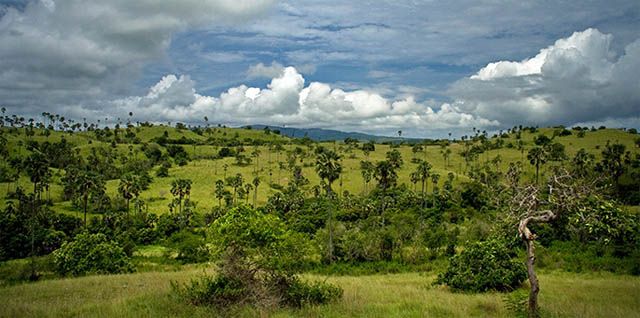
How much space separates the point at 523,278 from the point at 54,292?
3131cm

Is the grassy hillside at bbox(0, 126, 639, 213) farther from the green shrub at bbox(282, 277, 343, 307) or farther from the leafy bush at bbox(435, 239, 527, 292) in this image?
the green shrub at bbox(282, 277, 343, 307)

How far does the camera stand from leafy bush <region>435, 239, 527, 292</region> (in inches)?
1216

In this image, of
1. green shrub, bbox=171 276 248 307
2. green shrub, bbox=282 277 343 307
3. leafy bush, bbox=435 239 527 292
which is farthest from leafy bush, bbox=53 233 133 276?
leafy bush, bbox=435 239 527 292

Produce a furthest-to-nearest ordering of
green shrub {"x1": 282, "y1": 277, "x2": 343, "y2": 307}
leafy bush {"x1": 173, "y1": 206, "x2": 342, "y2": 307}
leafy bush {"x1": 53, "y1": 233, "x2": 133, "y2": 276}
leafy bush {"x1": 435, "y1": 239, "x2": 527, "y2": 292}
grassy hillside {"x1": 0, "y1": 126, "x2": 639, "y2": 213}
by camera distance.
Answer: grassy hillside {"x1": 0, "y1": 126, "x2": 639, "y2": 213} → leafy bush {"x1": 53, "y1": 233, "x2": 133, "y2": 276} → leafy bush {"x1": 435, "y1": 239, "x2": 527, "y2": 292} → green shrub {"x1": 282, "y1": 277, "x2": 343, "y2": 307} → leafy bush {"x1": 173, "y1": 206, "x2": 342, "y2": 307}

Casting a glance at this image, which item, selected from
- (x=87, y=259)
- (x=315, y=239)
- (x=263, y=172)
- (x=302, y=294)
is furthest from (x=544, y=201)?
(x=263, y=172)

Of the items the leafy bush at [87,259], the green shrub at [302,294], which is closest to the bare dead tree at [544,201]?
the green shrub at [302,294]

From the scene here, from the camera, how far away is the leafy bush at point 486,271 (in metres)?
30.9

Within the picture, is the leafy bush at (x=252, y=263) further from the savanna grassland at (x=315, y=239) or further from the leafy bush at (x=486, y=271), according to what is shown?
the leafy bush at (x=486, y=271)

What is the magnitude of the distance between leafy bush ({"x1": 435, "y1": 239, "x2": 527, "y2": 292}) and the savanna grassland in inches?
4.8

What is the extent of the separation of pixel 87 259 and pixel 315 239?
32.4m

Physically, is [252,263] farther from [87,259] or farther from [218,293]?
[87,259]

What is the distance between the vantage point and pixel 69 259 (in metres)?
51.4

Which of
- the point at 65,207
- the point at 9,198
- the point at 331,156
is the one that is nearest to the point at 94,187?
the point at 65,207

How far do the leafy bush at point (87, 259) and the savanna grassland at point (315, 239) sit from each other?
0.15 meters
